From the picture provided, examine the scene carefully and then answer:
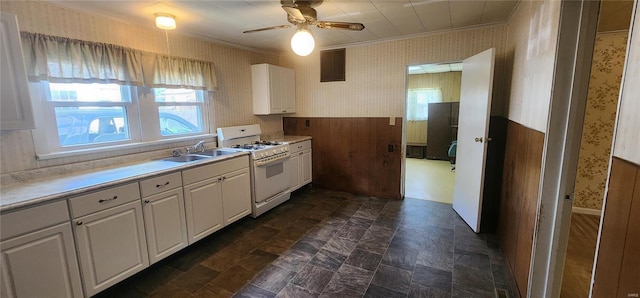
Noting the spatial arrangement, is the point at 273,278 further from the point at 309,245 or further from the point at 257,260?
the point at 309,245

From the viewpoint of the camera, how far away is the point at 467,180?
3188mm

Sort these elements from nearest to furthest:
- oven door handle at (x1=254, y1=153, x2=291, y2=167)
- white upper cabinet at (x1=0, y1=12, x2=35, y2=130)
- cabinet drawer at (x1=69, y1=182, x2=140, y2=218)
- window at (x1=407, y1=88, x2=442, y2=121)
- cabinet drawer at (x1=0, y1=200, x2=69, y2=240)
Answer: cabinet drawer at (x1=0, y1=200, x2=69, y2=240) → white upper cabinet at (x1=0, y1=12, x2=35, y2=130) → cabinet drawer at (x1=69, y1=182, x2=140, y2=218) → oven door handle at (x1=254, y1=153, x2=291, y2=167) → window at (x1=407, y1=88, x2=442, y2=121)

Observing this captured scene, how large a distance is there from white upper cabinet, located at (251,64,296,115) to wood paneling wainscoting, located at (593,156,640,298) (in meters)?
3.64

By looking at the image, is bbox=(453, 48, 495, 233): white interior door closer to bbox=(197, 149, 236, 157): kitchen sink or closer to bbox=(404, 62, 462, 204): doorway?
bbox=(404, 62, 462, 204): doorway

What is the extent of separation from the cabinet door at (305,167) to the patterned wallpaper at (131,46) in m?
0.82

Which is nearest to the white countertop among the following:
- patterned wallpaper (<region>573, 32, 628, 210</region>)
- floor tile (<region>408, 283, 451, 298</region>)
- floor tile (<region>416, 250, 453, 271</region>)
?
floor tile (<region>408, 283, 451, 298</region>)

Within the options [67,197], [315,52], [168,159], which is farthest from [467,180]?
[67,197]

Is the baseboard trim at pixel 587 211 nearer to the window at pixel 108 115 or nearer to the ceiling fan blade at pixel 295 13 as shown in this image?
the ceiling fan blade at pixel 295 13

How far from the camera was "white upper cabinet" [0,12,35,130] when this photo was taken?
65.2 inches

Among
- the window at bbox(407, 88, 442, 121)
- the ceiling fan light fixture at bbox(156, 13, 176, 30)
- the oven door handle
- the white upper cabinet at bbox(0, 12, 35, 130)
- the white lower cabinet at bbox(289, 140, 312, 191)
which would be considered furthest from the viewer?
the window at bbox(407, 88, 442, 121)

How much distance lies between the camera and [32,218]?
1.59 meters

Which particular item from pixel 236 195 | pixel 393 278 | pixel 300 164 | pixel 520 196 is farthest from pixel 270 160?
pixel 520 196

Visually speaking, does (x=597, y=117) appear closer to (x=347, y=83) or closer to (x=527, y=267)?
(x=527, y=267)

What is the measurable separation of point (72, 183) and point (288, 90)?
304cm
